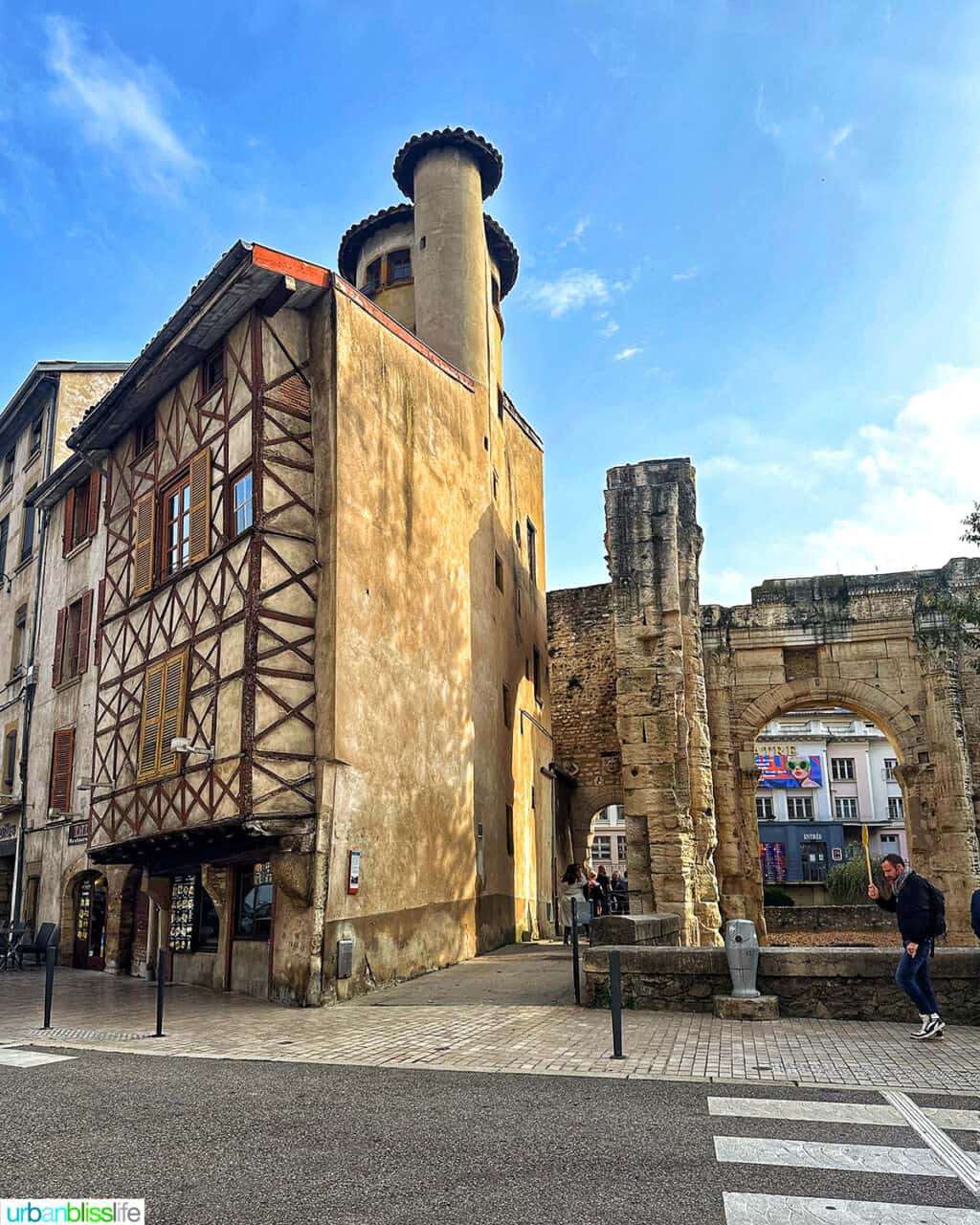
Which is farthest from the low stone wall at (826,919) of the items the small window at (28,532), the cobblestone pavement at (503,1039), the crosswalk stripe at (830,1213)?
the crosswalk stripe at (830,1213)

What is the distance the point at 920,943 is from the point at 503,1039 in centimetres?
368

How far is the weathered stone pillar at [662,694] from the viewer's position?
56.5 feet

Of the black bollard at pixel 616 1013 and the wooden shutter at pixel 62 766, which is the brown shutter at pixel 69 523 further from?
the black bollard at pixel 616 1013

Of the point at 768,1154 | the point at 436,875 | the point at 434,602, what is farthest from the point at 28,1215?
the point at 434,602

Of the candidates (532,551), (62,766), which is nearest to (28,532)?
(62,766)

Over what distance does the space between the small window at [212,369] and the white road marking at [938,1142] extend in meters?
12.3

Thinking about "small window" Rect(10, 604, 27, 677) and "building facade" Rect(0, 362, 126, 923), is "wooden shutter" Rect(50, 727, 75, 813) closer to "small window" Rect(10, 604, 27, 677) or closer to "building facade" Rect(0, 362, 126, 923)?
"building facade" Rect(0, 362, 126, 923)

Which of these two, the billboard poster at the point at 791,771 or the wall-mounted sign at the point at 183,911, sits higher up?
the billboard poster at the point at 791,771

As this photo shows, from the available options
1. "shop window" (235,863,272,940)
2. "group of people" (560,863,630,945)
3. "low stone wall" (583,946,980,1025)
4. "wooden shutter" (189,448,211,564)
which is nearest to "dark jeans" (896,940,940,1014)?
"low stone wall" (583,946,980,1025)

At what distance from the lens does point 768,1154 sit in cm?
496

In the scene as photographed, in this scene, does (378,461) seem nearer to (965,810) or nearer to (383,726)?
(383,726)

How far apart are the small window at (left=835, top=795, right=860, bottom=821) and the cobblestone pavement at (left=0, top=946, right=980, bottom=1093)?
49095 mm

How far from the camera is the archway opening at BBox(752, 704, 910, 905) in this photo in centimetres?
5559

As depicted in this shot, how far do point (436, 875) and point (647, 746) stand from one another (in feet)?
17.4
